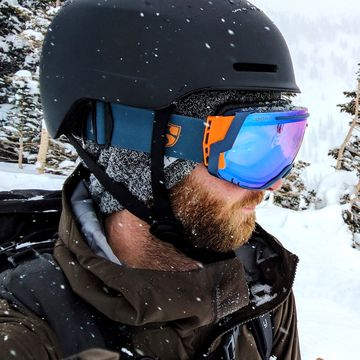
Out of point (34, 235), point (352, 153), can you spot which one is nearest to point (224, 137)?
point (34, 235)

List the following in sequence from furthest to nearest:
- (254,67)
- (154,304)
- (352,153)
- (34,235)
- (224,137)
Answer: (352,153), (34,235), (254,67), (224,137), (154,304)

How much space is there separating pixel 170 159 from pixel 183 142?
11 centimetres

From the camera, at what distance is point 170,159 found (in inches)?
89.1

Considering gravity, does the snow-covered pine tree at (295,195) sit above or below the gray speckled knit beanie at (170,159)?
below

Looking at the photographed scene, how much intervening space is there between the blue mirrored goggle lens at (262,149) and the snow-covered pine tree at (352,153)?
15586 millimetres

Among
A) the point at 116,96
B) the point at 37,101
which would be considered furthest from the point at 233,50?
the point at 37,101

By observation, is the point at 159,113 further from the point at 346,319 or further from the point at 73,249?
the point at 346,319

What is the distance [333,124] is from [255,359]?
19410 cm

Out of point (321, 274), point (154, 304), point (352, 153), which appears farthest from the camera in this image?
point (352, 153)

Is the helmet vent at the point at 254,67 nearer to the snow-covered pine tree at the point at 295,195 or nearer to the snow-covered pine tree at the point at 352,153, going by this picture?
the snow-covered pine tree at the point at 352,153

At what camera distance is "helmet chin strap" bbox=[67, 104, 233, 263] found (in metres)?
2.20

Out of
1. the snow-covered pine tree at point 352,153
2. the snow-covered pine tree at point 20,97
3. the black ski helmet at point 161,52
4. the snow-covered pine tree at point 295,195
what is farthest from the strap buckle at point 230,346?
the snow-covered pine tree at point 295,195

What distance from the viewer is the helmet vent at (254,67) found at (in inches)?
87.4

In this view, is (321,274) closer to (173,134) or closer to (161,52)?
(173,134)
